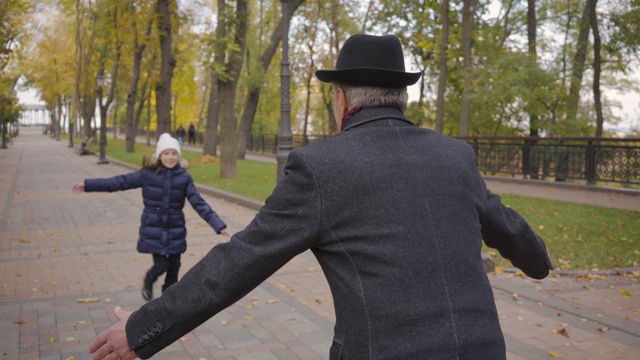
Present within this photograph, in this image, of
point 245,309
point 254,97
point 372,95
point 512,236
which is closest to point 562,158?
point 254,97

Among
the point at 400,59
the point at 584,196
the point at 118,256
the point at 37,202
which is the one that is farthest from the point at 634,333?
the point at 37,202

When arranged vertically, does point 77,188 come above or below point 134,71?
below

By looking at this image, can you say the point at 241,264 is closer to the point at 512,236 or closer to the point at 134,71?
the point at 512,236

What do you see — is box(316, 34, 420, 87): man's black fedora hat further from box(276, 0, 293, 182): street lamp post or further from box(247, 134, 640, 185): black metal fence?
box(247, 134, 640, 185): black metal fence

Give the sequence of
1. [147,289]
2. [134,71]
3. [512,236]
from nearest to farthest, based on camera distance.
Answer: [512,236] → [147,289] → [134,71]

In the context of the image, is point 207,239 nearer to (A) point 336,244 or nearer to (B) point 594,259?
(B) point 594,259

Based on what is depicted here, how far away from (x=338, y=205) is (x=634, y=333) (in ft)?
15.2

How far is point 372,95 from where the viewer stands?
7.11 ft

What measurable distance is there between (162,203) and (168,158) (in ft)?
1.43

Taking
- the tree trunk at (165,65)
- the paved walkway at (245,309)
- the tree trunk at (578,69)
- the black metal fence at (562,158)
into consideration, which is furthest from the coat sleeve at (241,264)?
the tree trunk at (578,69)

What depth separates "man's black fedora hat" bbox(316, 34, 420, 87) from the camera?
6.95 feet

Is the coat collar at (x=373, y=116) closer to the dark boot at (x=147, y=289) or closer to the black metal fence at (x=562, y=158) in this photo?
the dark boot at (x=147, y=289)

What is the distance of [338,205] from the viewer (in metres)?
1.97

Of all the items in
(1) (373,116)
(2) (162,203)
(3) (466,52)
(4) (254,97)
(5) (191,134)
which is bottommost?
(5) (191,134)
